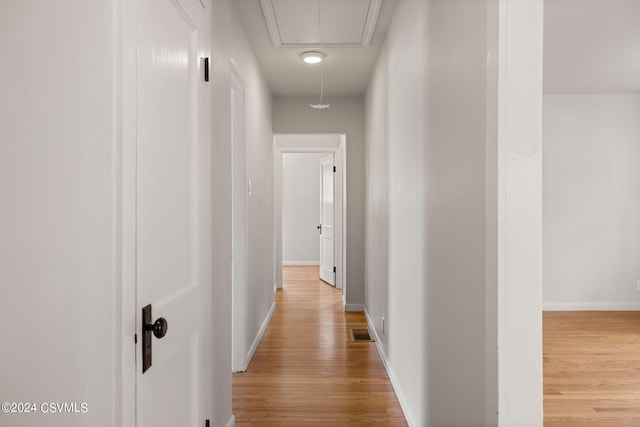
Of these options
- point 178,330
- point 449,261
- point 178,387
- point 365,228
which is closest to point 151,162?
point 178,330

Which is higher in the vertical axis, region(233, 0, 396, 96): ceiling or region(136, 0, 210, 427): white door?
region(233, 0, 396, 96): ceiling

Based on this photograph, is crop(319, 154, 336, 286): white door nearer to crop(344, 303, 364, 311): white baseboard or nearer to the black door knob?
crop(344, 303, 364, 311): white baseboard

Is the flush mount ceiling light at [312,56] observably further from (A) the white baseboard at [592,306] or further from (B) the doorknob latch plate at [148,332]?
(A) the white baseboard at [592,306]

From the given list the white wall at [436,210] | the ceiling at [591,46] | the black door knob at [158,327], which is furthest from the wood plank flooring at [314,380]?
the ceiling at [591,46]

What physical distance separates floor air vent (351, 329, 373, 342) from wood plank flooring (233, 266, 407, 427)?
0.06m

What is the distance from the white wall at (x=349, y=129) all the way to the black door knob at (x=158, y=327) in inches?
154

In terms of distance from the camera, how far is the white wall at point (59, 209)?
35.0 inches

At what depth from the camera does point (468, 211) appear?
1423mm

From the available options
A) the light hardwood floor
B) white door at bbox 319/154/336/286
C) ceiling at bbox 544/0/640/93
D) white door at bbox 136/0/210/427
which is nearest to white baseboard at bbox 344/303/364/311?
white door at bbox 319/154/336/286

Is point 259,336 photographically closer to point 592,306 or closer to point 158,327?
Result: point 158,327

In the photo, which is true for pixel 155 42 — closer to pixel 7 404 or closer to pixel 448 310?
pixel 7 404

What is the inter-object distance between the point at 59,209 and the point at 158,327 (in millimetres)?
409

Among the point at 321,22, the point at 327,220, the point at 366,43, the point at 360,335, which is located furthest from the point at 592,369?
the point at 327,220

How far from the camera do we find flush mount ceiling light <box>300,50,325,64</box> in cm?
358
